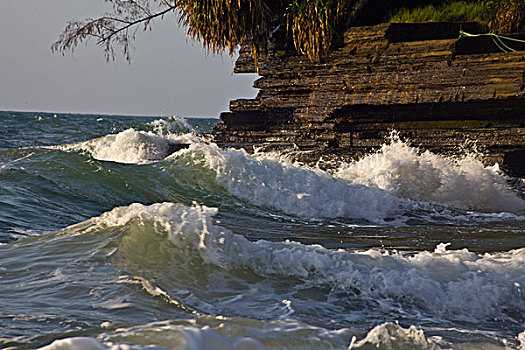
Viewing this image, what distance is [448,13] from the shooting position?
36.9 ft

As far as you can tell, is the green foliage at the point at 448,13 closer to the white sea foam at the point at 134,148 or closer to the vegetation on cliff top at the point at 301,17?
the vegetation on cliff top at the point at 301,17

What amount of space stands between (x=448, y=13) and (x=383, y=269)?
908 cm

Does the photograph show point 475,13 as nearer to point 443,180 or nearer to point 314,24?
point 314,24

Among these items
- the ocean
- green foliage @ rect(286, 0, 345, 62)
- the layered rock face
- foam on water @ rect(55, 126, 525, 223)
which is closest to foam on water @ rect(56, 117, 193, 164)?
foam on water @ rect(55, 126, 525, 223)

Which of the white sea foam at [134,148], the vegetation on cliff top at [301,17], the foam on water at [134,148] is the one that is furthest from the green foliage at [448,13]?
the foam on water at [134,148]

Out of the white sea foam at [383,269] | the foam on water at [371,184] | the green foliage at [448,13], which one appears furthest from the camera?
the green foliage at [448,13]

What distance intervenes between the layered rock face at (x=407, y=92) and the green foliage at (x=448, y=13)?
3.26 ft

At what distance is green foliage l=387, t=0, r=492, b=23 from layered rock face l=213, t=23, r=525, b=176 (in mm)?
994

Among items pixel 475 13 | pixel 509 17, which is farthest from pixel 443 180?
pixel 475 13

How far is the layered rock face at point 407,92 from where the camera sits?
360 inches

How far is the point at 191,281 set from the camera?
3566 millimetres

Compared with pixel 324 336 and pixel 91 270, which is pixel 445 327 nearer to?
pixel 324 336

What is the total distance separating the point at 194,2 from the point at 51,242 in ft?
24.9

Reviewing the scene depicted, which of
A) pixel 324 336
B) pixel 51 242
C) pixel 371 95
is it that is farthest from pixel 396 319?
pixel 371 95
